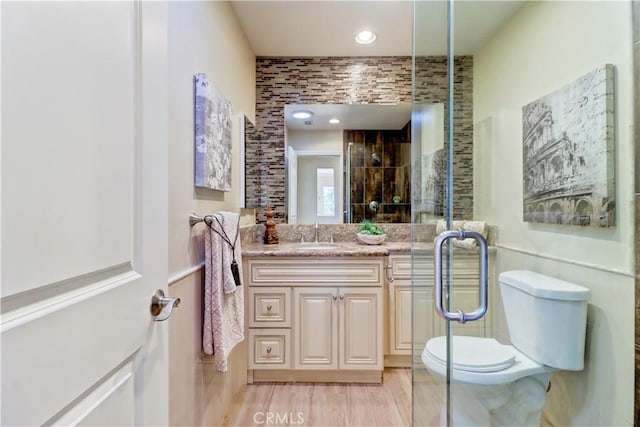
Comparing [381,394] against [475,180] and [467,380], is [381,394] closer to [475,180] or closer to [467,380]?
[467,380]

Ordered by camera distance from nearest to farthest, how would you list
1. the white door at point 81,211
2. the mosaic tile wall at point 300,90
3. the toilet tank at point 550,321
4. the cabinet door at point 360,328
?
the white door at point 81,211 → the toilet tank at point 550,321 → the cabinet door at point 360,328 → the mosaic tile wall at point 300,90

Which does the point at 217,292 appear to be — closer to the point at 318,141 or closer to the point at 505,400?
the point at 505,400

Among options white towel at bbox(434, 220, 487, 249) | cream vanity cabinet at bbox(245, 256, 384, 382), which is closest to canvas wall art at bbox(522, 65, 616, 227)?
white towel at bbox(434, 220, 487, 249)

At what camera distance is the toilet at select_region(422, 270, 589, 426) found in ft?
4.53

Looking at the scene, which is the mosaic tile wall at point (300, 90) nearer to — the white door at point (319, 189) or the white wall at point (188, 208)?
the white door at point (319, 189)

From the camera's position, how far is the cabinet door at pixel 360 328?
6.80 feet

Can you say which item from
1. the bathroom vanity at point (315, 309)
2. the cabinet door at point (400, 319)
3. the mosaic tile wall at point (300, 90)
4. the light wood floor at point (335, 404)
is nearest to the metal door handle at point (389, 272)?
the cabinet door at point (400, 319)

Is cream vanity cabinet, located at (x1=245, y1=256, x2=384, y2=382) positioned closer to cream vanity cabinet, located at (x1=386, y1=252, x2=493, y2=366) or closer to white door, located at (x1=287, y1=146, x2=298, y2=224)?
cream vanity cabinet, located at (x1=386, y1=252, x2=493, y2=366)

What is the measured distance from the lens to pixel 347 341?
81.8 inches

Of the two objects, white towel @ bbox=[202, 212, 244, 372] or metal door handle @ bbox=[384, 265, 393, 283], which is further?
metal door handle @ bbox=[384, 265, 393, 283]

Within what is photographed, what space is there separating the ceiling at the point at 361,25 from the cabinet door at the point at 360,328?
147cm

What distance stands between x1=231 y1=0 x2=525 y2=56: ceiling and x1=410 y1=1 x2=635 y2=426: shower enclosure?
0.01 meters

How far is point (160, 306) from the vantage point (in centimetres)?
77

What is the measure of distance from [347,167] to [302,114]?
583mm
